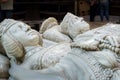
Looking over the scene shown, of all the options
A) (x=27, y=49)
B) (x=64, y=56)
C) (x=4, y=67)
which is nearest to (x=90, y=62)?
(x=64, y=56)

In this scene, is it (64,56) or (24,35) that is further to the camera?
(24,35)

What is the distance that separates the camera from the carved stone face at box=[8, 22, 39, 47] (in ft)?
6.97

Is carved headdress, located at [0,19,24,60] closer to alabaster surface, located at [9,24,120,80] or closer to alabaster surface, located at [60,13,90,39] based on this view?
alabaster surface, located at [9,24,120,80]

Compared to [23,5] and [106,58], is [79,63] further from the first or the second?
[23,5]

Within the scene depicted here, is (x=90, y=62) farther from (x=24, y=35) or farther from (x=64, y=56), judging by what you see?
(x=24, y=35)

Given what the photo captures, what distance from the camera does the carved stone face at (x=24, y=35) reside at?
6.97ft

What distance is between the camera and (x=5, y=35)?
2.13 m

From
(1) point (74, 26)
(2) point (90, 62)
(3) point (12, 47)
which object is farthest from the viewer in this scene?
(1) point (74, 26)

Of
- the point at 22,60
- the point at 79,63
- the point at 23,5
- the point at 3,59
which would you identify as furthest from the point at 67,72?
the point at 23,5

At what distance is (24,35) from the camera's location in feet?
A: 6.97

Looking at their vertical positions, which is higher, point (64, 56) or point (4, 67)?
point (64, 56)

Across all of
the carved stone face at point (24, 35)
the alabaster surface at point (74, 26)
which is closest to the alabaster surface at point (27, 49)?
the carved stone face at point (24, 35)

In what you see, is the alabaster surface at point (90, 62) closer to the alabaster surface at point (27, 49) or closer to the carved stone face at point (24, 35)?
the alabaster surface at point (27, 49)

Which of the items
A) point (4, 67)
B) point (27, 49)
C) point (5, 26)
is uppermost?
point (5, 26)
